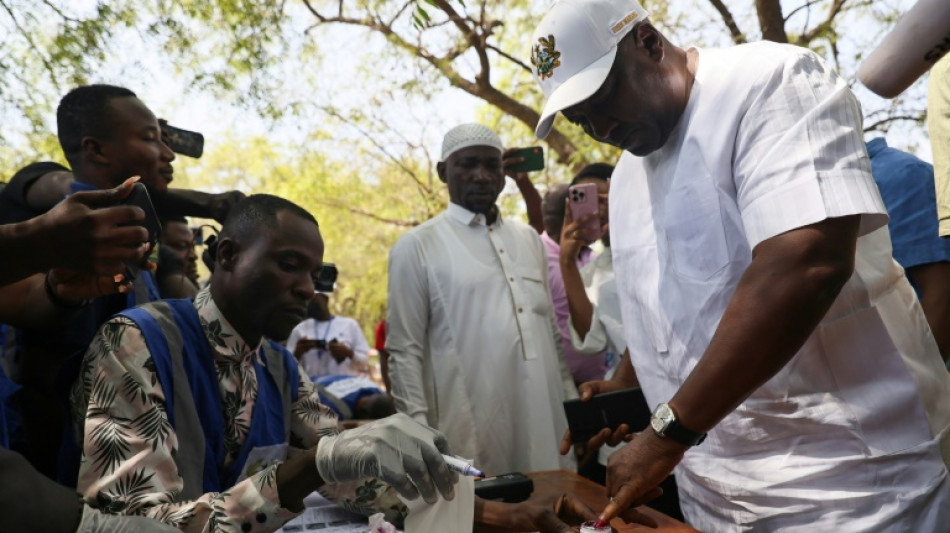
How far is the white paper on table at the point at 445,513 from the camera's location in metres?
1.43

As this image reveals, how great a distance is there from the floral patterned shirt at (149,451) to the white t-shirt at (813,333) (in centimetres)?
89

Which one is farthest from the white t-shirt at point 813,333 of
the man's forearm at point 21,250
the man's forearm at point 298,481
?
the man's forearm at point 21,250

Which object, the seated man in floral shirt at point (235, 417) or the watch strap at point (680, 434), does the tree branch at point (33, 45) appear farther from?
the watch strap at point (680, 434)

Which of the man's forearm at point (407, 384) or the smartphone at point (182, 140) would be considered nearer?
the smartphone at point (182, 140)

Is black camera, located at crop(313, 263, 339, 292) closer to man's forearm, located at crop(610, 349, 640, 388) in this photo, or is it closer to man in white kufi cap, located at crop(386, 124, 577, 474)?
man in white kufi cap, located at crop(386, 124, 577, 474)

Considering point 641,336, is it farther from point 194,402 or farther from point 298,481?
point 194,402

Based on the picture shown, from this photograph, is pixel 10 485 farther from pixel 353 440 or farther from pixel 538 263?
pixel 538 263

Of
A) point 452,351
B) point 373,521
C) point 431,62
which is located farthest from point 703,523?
point 431,62

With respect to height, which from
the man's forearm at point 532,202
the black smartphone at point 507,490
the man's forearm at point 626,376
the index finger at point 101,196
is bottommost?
the black smartphone at point 507,490

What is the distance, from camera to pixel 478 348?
339 centimetres

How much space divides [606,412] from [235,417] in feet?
3.17

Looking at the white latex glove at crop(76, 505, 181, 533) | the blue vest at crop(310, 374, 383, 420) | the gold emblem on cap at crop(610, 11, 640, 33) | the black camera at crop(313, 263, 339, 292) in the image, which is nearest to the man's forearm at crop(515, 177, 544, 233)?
the blue vest at crop(310, 374, 383, 420)

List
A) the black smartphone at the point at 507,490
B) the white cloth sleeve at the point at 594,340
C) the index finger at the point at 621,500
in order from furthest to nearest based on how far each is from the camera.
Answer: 1. the white cloth sleeve at the point at 594,340
2. the black smartphone at the point at 507,490
3. the index finger at the point at 621,500

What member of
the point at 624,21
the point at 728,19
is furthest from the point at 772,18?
the point at 624,21
